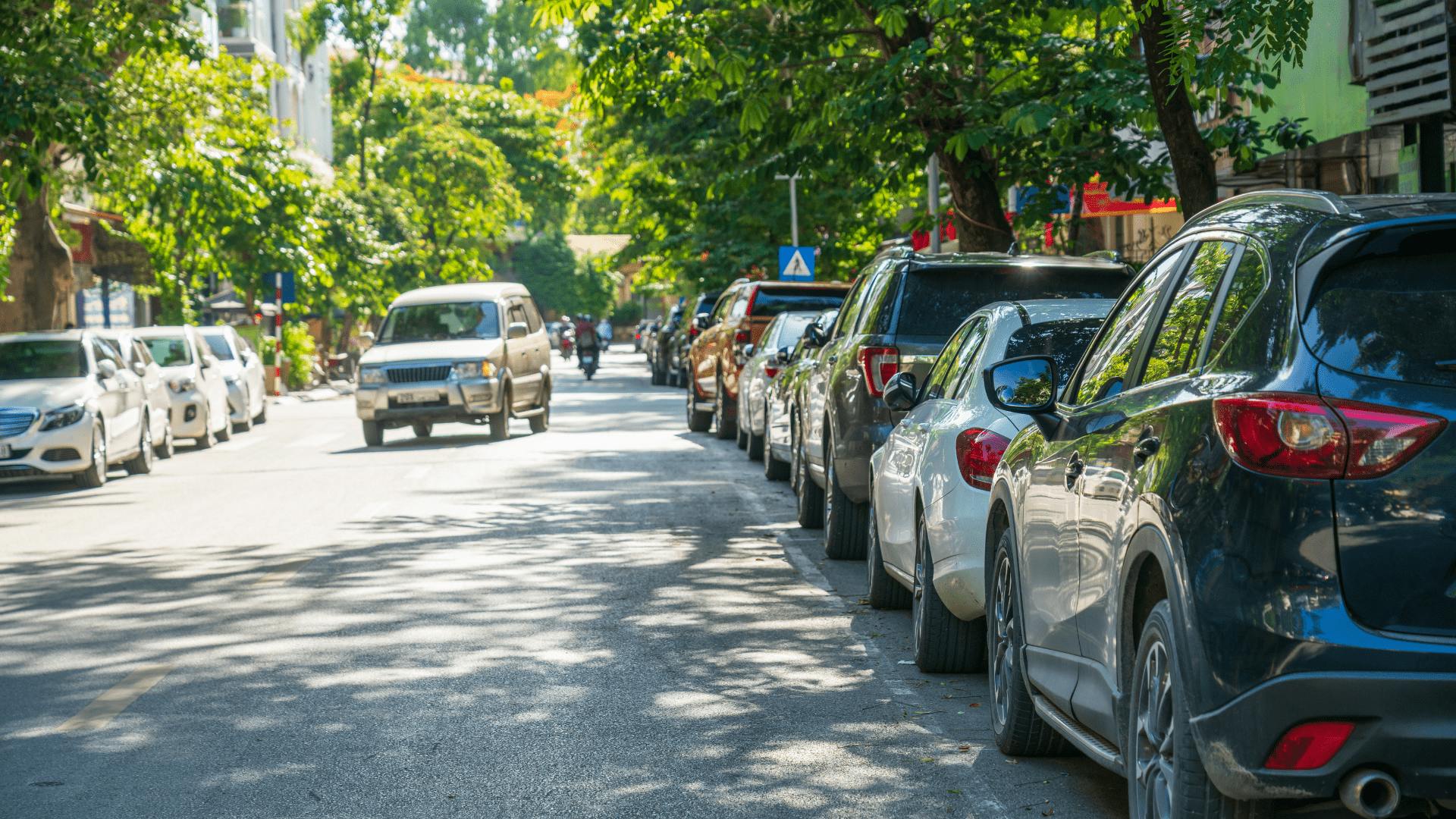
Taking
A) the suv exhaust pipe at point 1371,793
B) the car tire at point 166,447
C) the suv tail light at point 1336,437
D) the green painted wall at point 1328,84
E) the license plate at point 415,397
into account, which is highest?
the green painted wall at point 1328,84

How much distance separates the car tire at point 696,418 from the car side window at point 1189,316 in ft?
68.8

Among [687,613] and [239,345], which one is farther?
[239,345]

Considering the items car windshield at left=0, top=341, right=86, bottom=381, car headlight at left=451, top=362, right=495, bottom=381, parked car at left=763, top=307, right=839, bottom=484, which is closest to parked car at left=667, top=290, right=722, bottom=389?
car headlight at left=451, top=362, right=495, bottom=381

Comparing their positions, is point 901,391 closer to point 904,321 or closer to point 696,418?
point 904,321

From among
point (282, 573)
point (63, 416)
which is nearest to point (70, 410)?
point (63, 416)

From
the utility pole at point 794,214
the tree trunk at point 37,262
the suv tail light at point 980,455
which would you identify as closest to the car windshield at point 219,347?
the tree trunk at point 37,262

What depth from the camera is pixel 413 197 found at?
62219 mm

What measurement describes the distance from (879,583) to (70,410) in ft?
39.3

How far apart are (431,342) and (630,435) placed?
2796mm

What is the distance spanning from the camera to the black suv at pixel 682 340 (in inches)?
1506

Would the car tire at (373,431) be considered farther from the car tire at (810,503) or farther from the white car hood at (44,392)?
the car tire at (810,503)

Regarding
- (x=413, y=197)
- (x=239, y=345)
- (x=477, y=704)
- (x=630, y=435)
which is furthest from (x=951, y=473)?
(x=413, y=197)

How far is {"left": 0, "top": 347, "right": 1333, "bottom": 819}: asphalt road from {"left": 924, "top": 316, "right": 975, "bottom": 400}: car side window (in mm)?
1151

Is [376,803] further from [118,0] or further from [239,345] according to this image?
[239,345]
